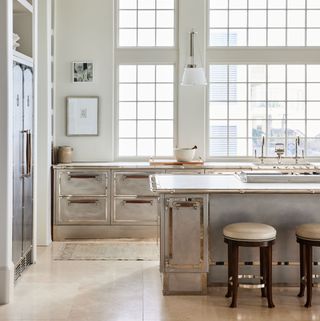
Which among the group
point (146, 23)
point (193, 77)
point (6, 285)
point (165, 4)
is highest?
point (165, 4)

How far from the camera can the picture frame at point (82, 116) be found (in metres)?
7.75

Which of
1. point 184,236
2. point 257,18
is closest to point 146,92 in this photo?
point 257,18

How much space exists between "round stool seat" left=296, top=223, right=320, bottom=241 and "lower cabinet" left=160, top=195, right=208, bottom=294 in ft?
2.42

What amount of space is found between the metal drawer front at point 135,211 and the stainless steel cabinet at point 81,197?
0.42 ft

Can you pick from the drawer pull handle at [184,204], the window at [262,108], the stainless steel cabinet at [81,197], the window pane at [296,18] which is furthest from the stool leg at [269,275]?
the window pane at [296,18]

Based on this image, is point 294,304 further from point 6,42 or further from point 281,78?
point 281,78

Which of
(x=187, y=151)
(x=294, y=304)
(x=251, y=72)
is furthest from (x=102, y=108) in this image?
(x=294, y=304)

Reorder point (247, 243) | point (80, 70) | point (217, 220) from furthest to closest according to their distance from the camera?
1. point (80, 70)
2. point (217, 220)
3. point (247, 243)

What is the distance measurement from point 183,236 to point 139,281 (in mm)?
738

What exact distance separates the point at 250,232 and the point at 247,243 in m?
0.08

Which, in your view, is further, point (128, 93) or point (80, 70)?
point (128, 93)

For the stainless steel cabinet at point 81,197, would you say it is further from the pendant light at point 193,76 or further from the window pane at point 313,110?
the window pane at point 313,110

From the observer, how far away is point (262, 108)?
7.99 metres

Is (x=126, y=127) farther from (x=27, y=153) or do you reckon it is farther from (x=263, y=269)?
(x=263, y=269)
